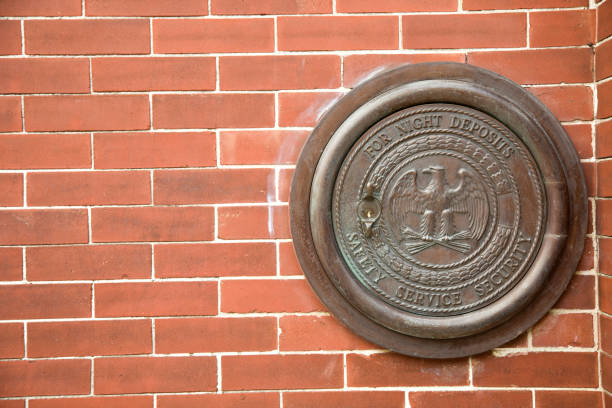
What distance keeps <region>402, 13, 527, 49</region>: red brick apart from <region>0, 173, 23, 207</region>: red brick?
1221mm

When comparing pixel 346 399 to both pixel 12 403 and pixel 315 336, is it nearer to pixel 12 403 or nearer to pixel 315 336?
pixel 315 336

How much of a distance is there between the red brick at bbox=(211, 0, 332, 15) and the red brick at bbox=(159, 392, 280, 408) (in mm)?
1147

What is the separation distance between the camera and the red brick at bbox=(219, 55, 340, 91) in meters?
1.31

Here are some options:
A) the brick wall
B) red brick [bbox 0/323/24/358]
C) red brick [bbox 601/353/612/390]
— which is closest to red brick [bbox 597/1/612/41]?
the brick wall

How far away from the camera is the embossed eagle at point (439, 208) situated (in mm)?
1277

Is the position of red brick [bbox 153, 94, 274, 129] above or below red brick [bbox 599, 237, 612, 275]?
above

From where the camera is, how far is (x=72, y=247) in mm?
1321

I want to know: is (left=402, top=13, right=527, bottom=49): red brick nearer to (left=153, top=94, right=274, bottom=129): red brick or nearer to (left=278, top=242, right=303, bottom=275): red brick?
(left=153, top=94, right=274, bottom=129): red brick

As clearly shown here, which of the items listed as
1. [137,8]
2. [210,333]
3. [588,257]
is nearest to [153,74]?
[137,8]

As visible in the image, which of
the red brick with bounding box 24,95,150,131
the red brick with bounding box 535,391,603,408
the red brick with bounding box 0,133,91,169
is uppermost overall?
the red brick with bounding box 24,95,150,131

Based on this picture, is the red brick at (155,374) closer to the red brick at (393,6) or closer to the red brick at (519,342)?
the red brick at (519,342)

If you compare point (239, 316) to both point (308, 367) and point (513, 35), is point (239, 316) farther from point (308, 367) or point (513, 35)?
point (513, 35)

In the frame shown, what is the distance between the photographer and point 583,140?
4.29ft

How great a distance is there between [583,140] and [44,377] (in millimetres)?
1764
